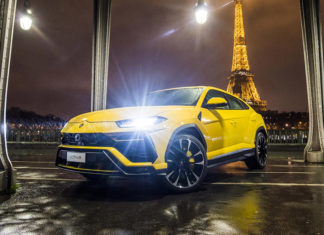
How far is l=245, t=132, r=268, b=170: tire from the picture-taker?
656 cm

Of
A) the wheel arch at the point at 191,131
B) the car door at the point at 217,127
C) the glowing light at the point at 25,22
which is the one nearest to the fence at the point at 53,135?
the glowing light at the point at 25,22

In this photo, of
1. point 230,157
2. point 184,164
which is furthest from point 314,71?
point 184,164

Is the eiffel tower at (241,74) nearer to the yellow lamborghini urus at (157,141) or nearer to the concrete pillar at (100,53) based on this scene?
the concrete pillar at (100,53)

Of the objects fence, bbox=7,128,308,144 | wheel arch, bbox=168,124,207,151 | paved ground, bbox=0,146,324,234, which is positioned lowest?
paved ground, bbox=0,146,324,234

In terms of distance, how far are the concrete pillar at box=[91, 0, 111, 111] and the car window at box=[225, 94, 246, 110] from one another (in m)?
3.66

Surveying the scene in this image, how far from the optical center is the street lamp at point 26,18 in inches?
362

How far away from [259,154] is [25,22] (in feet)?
23.9

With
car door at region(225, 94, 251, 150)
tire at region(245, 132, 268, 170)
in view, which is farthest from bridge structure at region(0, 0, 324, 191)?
car door at region(225, 94, 251, 150)

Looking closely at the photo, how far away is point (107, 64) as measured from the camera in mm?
8758

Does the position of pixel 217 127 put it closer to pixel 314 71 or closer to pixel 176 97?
pixel 176 97

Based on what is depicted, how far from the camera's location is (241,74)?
80.6 m

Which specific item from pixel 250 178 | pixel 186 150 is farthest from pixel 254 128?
pixel 186 150

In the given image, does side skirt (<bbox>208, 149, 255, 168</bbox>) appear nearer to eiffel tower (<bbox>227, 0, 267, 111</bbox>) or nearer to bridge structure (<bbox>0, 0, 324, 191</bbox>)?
bridge structure (<bbox>0, 0, 324, 191</bbox>)

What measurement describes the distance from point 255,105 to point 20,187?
84.5 metres
